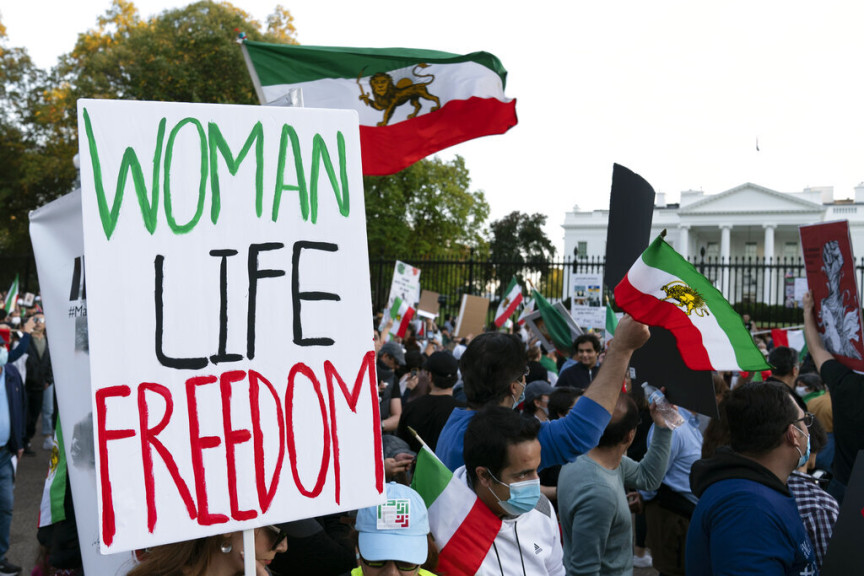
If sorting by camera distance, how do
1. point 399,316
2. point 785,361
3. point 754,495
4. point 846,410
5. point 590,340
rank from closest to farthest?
point 754,495 → point 846,410 → point 785,361 → point 590,340 → point 399,316

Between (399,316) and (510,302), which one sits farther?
(510,302)

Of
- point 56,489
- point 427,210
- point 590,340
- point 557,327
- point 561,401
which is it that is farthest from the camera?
point 427,210

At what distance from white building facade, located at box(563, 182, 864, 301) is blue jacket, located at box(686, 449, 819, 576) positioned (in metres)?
51.2

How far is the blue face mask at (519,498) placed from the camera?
2.45 m

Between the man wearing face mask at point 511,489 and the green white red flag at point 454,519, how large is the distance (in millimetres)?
Answer: 23

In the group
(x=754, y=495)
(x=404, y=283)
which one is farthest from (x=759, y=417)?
(x=404, y=283)

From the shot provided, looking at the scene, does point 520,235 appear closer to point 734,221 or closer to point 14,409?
point 734,221

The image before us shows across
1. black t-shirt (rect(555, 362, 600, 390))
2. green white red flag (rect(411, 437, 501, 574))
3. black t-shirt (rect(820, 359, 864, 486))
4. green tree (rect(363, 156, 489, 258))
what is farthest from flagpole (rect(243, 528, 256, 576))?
green tree (rect(363, 156, 489, 258))

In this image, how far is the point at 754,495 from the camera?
2.38 meters

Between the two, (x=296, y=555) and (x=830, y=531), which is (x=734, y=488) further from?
(x=296, y=555)

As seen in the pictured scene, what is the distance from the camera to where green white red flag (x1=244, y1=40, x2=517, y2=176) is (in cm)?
565

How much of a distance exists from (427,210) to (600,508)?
30.4 meters

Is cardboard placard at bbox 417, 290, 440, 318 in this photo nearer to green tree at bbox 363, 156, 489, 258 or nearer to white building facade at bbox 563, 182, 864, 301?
green tree at bbox 363, 156, 489, 258

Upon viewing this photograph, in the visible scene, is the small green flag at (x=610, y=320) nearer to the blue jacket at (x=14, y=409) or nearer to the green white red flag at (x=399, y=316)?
the green white red flag at (x=399, y=316)
